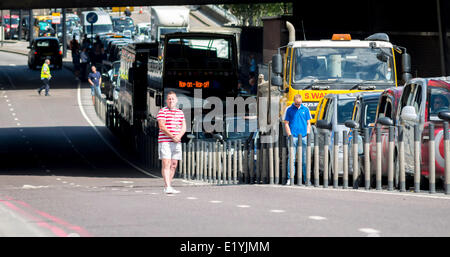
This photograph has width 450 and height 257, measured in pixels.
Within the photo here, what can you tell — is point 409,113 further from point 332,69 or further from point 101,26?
point 101,26

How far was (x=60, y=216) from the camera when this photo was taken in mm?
12852

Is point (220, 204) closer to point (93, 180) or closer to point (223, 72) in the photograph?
point (93, 180)

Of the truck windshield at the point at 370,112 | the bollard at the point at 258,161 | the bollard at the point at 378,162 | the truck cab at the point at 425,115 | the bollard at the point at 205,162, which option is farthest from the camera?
the bollard at the point at 205,162

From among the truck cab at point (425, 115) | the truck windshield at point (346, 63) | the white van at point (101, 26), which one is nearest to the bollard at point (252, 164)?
the truck windshield at point (346, 63)

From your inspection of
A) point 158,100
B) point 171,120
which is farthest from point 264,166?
point 158,100

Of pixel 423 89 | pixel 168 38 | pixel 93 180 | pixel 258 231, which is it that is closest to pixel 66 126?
pixel 168 38

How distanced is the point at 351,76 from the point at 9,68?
51.8m

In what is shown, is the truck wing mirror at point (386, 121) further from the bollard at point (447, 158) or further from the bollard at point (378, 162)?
the bollard at point (447, 158)

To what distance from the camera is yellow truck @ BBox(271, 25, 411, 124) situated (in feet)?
70.1

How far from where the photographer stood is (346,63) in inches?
855

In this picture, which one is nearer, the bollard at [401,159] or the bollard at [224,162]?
the bollard at [401,159]

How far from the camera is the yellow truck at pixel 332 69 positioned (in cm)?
2136

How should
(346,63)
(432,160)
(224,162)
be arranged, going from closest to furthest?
(432,160) < (346,63) < (224,162)

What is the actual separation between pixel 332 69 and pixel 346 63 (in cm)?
35
